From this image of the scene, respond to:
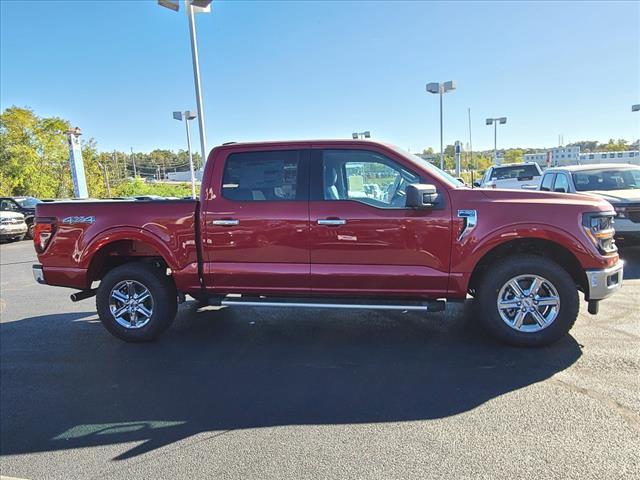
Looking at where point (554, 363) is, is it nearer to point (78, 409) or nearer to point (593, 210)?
point (593, 210)

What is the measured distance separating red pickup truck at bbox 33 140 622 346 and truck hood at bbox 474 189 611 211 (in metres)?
0.02

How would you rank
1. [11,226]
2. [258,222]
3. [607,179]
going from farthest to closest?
[11,226], [607,179], [258,222]

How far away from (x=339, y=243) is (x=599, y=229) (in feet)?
7.84

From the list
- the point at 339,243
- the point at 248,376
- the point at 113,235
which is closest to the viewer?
the point at 248,376

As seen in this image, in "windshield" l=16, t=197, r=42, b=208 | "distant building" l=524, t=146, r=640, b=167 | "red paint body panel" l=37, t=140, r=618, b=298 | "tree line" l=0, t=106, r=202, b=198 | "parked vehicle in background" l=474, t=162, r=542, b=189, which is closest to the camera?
"red paint body panel" l=37, t=140, r=618, b=298

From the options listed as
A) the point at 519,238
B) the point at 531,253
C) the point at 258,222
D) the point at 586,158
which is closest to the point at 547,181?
the point at 531,253

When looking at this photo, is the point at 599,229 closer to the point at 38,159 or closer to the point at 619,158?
the point at 38,159

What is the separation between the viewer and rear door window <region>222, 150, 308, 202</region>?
14.3 ft

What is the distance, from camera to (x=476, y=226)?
4008mm

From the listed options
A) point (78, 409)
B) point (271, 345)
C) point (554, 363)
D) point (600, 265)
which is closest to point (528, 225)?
point (600, 265)

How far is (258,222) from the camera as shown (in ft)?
14.2

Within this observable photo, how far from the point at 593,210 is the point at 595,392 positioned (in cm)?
161

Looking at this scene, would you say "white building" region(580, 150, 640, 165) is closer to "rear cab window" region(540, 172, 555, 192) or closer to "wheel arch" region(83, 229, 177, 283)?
"rear cab window" region(540, 172, 555, 192)

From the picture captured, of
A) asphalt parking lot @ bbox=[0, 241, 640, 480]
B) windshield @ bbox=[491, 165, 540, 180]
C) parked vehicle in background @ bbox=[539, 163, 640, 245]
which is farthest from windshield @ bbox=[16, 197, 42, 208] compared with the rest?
parked vehicle in background @ bbox=[539, 163, 640, 245]
